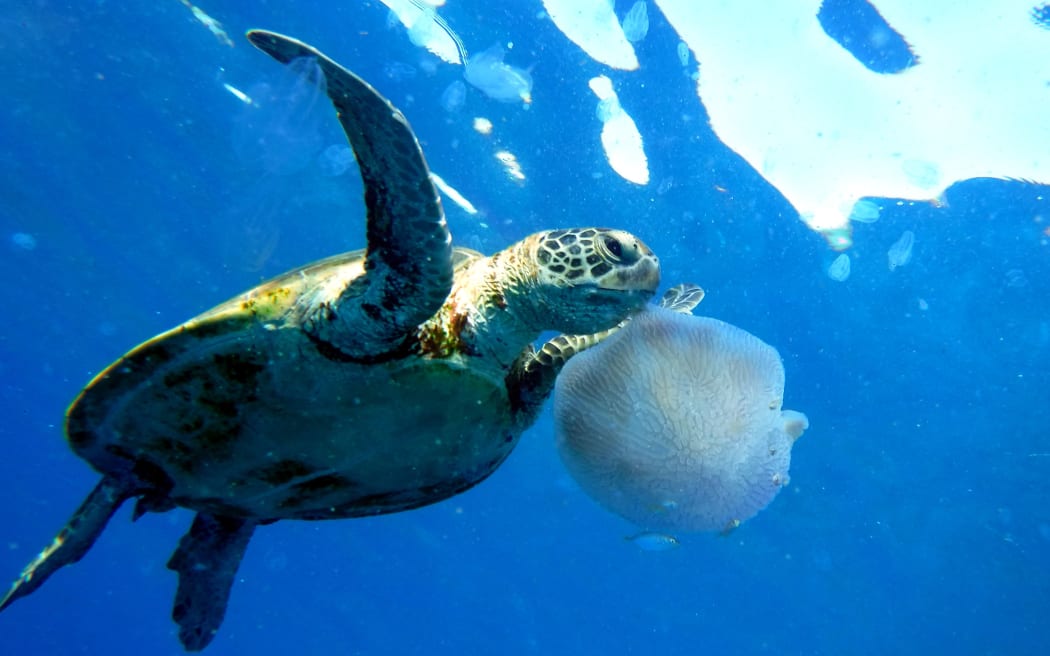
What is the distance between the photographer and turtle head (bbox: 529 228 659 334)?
2.66 m

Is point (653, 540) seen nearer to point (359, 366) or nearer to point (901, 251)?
point (359, 366)

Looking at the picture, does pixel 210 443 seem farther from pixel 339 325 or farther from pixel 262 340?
pixel 339 325

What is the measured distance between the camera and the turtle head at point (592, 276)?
2.66 m

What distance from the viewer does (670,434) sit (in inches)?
88.4

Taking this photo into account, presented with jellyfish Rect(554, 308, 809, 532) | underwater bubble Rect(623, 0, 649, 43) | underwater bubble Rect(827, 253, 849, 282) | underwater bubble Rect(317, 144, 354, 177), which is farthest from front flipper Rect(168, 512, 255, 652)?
underwater bubble Rect(827, 253, 849, 282)

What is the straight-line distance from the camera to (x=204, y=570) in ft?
13.9

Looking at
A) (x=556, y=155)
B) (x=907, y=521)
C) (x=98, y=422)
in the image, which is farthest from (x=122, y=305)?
(x=907, y=521)

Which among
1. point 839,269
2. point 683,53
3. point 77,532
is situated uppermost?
point 683,53

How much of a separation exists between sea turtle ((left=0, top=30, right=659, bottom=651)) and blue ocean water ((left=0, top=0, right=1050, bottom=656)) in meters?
6.46

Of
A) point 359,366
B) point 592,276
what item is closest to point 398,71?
point 359,366

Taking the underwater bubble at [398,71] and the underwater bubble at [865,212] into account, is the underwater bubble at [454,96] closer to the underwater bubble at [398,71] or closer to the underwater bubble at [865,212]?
the underwater bubble at [398,71]

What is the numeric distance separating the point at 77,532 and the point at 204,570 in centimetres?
86

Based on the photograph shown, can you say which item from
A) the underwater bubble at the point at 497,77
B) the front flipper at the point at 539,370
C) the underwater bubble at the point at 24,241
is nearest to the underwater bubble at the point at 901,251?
the underwater bubble at the point at 497,77

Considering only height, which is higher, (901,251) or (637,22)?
(637,22)
